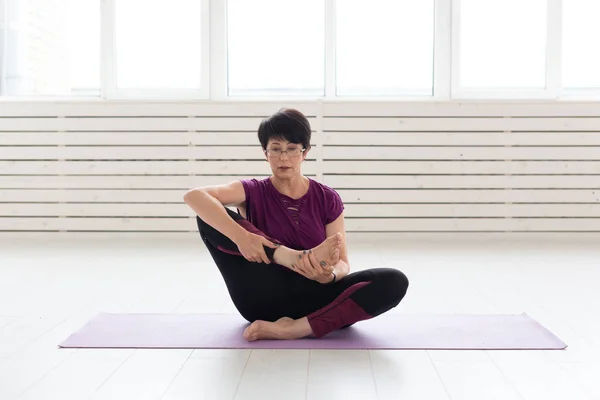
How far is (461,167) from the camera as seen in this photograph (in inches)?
203

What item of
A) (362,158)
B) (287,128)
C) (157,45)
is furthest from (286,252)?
(157,45)

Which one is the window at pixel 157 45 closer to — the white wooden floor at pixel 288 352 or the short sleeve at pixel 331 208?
the white wooden floor at pixel 288 352

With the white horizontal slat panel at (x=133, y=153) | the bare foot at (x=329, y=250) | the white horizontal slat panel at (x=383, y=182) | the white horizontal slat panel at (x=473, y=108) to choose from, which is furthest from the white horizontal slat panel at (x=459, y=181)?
the bare foot at (x=329, y=250)

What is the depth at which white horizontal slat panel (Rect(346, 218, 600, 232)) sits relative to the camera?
515 centimetres

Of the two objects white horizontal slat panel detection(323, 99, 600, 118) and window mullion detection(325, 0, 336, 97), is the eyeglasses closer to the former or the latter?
white horizontal slat panel detection(323, 99, 600, 118)

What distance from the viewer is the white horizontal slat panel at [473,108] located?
511 cm

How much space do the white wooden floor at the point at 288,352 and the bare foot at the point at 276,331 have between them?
0.41 ft

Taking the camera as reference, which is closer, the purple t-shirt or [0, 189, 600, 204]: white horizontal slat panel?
the purple t-shirt

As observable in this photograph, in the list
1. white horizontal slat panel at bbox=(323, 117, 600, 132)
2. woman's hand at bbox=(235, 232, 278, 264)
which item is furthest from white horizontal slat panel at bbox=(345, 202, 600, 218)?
woman's hand at bbox=(235, 232, 278, 264)

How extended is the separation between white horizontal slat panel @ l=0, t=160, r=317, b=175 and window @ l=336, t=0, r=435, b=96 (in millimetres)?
799

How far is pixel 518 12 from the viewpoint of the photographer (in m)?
5.34

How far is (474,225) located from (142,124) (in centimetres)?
247

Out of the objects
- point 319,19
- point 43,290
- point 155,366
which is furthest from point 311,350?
point 319,19

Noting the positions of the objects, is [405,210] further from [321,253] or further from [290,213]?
[321,253]
